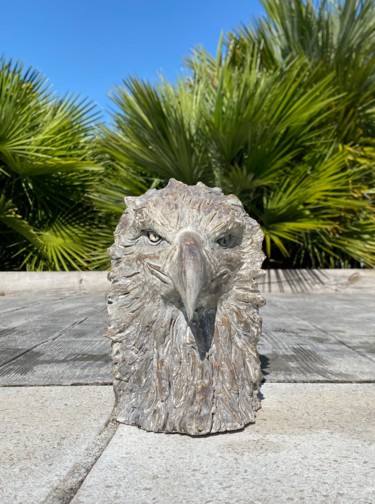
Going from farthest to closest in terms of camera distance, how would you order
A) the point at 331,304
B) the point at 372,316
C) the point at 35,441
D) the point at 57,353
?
1. the point at 331,304
2. the point at 372,316
3. the point at 57,353
4. the point at 35,441

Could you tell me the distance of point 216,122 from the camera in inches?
220

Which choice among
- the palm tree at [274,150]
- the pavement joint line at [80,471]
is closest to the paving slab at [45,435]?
the pavement joint line at [80,471]

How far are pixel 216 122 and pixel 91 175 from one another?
88.5 inches

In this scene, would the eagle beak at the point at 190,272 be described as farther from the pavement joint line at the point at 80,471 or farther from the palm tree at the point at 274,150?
the palm tree at the point at 274,150

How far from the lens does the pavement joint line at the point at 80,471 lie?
1188mm

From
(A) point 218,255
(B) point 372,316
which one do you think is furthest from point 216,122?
(A) point 218,255

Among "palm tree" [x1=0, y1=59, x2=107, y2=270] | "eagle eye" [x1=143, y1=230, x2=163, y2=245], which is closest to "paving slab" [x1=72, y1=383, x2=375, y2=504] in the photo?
"eagle eye" [x1=143, y1=230, x2=163, y2=245]

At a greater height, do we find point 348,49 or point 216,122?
point 348,49

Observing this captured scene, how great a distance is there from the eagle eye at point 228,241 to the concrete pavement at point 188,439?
0.60 metres

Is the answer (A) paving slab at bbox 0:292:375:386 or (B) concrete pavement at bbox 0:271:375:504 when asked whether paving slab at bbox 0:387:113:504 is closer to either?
(B) concrete pavement at bbox 0:271:375:504

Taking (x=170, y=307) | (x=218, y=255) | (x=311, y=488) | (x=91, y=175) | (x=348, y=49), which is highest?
(x=348, y=49)

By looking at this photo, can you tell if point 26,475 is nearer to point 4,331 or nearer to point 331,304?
point 4,331

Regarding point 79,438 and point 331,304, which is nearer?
point 79,438

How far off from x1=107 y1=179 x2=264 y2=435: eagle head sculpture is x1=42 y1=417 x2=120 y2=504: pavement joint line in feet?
0.37
